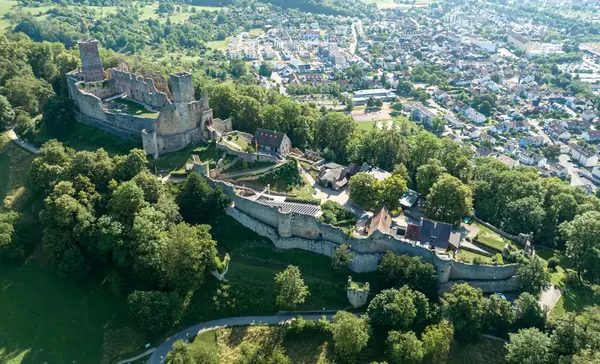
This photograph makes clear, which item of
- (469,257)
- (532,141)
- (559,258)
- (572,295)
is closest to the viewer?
(572,295)

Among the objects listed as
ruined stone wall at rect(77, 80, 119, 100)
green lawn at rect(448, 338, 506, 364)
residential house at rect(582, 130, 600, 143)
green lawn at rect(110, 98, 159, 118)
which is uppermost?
ruined stone wall at rect(77, 80, 119, 100)

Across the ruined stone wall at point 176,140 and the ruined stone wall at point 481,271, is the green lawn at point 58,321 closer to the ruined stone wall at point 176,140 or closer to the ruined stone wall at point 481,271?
the ruined stone wall at point 176,140

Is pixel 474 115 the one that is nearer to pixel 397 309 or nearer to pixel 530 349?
pixel 530 349

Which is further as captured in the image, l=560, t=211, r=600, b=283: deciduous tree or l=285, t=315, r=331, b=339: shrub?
l=560, t=211, r=600, b=283: deciduous tree

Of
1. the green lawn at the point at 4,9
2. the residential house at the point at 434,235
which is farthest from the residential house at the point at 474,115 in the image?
the green lawn at the point at 4,9

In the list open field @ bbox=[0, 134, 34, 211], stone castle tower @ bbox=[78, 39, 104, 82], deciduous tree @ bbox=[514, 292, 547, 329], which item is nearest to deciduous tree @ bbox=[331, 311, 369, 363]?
deciduous tree @ bbox=[514, 292, 547, 329]

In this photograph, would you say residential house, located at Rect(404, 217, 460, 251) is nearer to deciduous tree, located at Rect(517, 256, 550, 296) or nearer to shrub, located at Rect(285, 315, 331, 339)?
deciduous tree, located at Rect(517, 256, 550, 296)

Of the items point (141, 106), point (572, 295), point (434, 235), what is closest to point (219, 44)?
point (141, 106)
